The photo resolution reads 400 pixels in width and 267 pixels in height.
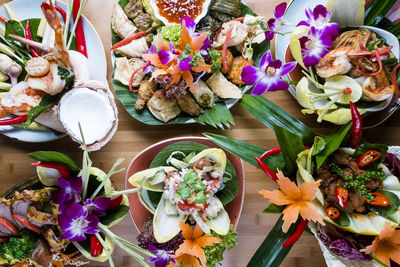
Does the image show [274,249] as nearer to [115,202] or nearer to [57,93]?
[115,202]

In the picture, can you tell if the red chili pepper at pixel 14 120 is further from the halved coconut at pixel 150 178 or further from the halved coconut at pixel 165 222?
the halved coconut at pixel 165 222

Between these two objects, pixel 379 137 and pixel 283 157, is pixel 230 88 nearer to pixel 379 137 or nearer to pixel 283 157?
pixel 283 157

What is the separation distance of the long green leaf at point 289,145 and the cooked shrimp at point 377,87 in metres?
0.28

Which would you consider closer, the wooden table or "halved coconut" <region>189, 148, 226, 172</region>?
"halved coconut" <region>189, 148, 226, 172</region>

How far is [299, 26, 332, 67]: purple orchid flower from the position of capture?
1096 millimetres

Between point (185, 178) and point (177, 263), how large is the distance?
27 centimetres

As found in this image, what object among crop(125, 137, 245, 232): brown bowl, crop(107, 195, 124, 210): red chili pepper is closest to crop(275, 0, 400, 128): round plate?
crop(125, 137, 245, 232): brown bowl

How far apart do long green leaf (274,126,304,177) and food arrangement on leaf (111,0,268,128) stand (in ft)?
0.88

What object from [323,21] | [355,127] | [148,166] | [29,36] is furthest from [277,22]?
[29,36]

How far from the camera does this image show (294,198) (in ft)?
3.16

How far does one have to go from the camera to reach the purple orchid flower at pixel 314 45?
1096 millimetres

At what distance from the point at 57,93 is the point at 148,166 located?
16.4 inches

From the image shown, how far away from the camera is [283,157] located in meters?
1.08

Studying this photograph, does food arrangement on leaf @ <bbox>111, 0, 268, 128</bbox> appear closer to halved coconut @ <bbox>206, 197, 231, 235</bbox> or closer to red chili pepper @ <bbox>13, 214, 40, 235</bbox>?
halved coconut @ <bbox>206, 197, 231, 235</bbox>
